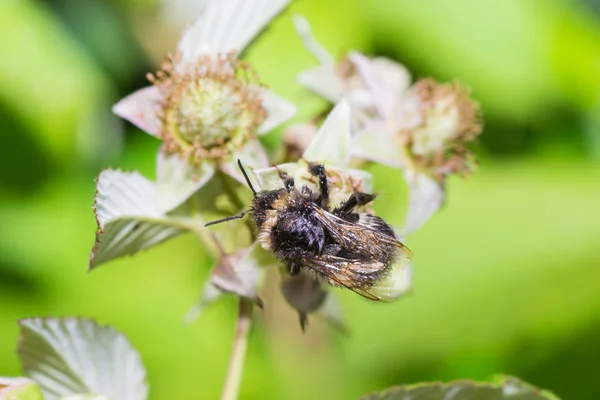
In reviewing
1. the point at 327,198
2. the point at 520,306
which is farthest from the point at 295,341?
the point at 327,198

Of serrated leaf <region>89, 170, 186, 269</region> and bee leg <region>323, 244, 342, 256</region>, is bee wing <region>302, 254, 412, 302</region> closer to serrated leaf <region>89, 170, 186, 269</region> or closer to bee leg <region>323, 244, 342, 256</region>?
bee leg <region>323, 244, 342, 256</region>

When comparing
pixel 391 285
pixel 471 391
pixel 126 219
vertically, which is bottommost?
pixel 471 391

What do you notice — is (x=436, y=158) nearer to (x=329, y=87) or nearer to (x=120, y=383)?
(x=329, y=87)

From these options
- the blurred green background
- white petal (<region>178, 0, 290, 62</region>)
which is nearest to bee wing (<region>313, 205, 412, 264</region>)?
white petal (<region>178, 0, 290, 62</region>)

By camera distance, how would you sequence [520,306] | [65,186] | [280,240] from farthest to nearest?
[65,186] → [520,306] → [280,240]

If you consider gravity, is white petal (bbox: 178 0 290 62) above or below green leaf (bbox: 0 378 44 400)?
above

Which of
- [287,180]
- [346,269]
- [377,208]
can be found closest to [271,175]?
[287,180]

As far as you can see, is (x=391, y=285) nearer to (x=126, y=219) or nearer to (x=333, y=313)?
(x=333, y=313)
